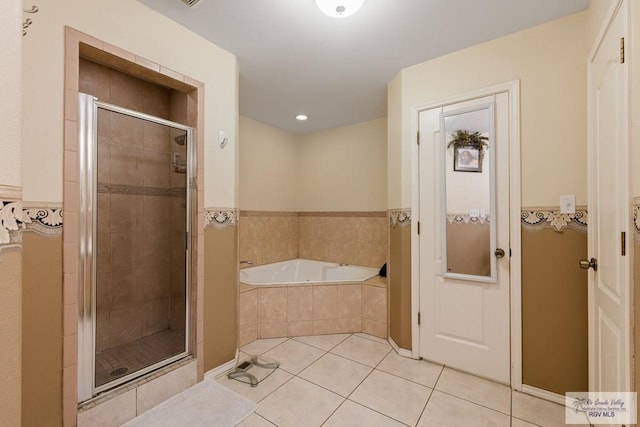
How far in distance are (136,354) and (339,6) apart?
2.53 metres

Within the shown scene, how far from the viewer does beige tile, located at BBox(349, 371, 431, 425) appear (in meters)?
1.63

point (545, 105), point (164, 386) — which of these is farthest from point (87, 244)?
point (545, 105)

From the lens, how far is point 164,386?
5.61 feet

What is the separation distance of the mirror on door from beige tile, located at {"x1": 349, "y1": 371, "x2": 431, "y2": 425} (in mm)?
857

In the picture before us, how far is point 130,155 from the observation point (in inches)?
75.1

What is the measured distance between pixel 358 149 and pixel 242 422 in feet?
10.2

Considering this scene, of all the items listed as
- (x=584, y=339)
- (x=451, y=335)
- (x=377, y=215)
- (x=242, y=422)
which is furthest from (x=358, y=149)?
(x=242, y=422)

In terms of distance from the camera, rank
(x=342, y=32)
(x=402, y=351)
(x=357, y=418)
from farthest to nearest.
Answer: (x=402, y=351), (x=342, y=32), (x=357, y=418)

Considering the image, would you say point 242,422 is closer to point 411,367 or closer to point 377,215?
point 411,367

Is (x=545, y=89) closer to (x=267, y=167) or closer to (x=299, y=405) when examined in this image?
(x=299, y=405)

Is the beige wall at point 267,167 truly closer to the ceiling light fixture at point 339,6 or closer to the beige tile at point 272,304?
the beige tile at point 272,304

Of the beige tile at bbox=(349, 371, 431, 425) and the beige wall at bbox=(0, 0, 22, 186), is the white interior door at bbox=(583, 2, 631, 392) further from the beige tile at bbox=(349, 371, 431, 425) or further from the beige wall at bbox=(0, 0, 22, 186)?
the beige wall at bbox=(0, 0, 22, 186)

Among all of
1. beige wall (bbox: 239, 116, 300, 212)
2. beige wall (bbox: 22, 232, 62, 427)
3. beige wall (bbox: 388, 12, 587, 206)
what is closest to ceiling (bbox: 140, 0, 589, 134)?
beige wall (bbox: 388, 12, 587, 206)

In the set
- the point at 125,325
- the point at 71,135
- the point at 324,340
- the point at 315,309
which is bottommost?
the point at 324,340
